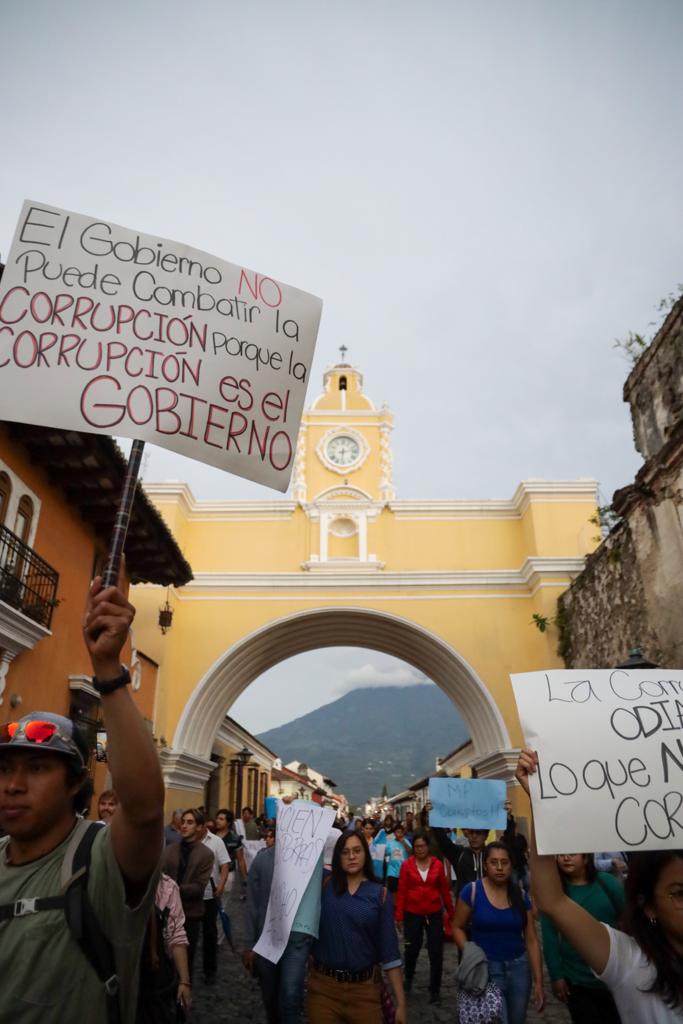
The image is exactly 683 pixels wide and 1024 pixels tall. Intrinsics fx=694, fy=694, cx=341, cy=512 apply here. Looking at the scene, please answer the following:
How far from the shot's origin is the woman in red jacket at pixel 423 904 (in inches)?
265

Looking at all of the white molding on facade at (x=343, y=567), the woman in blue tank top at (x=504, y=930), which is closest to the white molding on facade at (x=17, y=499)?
the woman in blue tank top at (x=504, y=930)

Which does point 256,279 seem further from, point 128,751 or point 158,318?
point 128,751

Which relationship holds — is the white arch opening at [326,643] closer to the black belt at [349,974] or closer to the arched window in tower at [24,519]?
the arched window in tower at [24,519]

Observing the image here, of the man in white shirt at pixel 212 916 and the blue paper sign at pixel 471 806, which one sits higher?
the blue paper sign at pixel 471 806

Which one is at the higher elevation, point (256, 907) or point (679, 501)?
point (679, 501)

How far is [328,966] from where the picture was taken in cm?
381

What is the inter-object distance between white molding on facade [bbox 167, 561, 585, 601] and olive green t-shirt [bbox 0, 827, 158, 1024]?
55.2ft

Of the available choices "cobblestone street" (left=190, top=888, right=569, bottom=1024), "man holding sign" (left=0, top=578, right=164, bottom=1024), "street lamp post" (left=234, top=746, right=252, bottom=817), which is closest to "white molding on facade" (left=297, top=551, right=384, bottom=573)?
"street lamp post" (left=234, top=746, right=252, bottom=817)

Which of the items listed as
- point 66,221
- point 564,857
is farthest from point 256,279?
point 564,857

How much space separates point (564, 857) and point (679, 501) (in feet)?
18.7

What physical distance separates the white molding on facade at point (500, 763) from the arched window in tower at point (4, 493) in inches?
487

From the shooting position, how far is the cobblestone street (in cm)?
566

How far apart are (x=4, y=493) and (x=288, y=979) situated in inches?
248

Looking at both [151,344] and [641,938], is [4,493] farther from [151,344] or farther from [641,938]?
[641,938]
